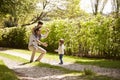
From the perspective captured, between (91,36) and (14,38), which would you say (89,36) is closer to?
(91,36)

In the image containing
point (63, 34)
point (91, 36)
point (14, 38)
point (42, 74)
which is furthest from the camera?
point (14, 38)

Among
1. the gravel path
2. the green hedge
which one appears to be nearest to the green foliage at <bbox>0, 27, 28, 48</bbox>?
the green hedge

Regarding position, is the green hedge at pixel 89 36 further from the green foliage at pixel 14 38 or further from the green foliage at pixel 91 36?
the green foliage at pixel 14 38

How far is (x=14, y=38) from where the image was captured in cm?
3606

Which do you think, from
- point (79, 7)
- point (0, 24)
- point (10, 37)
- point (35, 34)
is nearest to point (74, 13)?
point (79, 7)

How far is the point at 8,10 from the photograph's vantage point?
16.8 metres

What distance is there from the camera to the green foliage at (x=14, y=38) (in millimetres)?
33875

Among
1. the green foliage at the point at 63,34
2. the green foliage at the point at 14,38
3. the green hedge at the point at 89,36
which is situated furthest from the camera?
the green foliage at the point at 14,38

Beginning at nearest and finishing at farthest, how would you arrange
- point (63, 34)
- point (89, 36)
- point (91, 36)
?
point (91, 36) < point (89, 36) < point (63, 34)

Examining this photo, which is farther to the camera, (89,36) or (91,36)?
(89,36)

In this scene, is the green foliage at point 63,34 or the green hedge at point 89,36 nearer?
the green hedge at point 89,36

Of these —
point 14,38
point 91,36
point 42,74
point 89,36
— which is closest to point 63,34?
point 89,36

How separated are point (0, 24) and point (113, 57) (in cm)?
3324

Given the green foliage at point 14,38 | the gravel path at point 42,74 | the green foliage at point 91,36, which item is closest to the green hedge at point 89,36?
the green foliage at point 91,36
